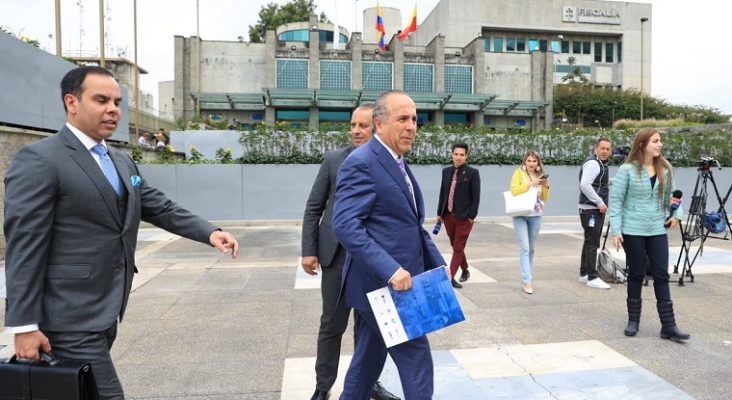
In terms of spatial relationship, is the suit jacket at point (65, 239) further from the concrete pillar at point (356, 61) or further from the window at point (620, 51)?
the window at point (620, 51)

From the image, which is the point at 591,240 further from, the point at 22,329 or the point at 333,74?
the point at 333,74

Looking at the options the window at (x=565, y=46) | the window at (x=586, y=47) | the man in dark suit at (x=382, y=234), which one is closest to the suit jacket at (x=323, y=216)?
the man in dark suit at (x=382, y=234)

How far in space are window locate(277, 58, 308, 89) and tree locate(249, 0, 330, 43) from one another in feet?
53.4

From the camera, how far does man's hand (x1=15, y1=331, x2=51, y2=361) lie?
2.04 meters

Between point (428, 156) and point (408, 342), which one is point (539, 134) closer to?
point (428, 156)

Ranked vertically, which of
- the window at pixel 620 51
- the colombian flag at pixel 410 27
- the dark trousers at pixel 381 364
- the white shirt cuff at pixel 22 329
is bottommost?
the dark trousers at pixel 381 364

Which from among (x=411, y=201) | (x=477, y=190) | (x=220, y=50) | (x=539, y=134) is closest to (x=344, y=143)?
(x=539, y=134)

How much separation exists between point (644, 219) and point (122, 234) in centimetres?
431

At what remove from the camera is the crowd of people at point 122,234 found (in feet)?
6.82

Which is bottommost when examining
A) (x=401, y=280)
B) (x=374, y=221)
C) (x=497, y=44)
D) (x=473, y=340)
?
(x=473, y=340)

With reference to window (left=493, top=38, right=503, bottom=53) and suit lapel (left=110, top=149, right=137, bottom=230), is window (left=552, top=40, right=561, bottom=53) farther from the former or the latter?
suit lapel (left=110, top=149, right=137, bottom=230)

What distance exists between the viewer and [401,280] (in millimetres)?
2396

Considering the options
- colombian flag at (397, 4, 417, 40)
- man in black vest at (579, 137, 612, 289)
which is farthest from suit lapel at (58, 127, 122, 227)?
colombian flag at (397, 4, 417, 40)

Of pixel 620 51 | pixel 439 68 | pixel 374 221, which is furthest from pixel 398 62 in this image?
pixel 374 221
